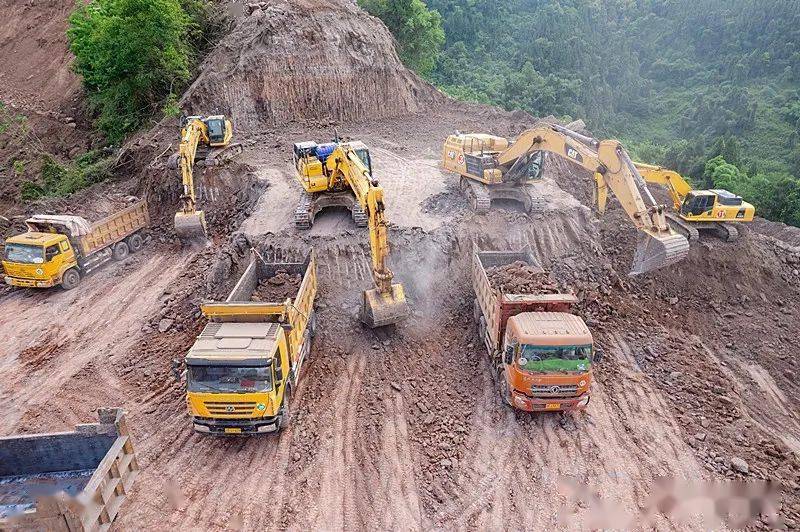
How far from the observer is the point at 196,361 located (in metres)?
10.2

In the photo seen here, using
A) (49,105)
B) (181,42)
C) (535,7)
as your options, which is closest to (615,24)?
(535,7)

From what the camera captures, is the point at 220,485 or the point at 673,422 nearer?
the point at 220,485

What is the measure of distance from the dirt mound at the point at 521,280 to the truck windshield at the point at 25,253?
1406cm

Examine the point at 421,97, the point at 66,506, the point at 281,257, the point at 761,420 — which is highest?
the point at 421,97

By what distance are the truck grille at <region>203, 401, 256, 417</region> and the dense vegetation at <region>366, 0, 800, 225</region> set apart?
111 ft

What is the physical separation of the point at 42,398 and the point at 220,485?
5983 mm

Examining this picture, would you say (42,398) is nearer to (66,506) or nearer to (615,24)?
(66,506)

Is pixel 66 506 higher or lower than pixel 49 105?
lower

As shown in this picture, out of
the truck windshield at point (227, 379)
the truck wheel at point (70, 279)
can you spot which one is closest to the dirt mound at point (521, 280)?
the truck windshield at point (227, 379)

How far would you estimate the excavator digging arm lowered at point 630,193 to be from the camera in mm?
13477

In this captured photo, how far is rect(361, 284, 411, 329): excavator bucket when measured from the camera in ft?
45.2

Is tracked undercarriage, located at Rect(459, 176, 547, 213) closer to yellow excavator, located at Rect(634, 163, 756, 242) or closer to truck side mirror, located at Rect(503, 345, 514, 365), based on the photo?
yellow excavator, located at Rect(634, 163, 756, 242)

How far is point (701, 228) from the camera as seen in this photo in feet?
64.7

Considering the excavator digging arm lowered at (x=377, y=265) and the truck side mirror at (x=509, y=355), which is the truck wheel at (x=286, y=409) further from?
the truck side mirror at (x=509, y=355)
